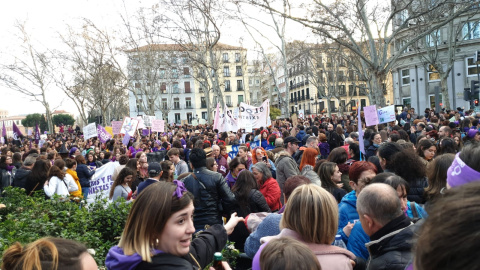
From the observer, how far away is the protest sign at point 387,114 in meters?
11.9

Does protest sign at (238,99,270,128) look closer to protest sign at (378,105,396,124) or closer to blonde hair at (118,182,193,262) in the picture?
protest sign at (378,105,396,124)

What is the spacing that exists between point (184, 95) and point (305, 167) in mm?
83246

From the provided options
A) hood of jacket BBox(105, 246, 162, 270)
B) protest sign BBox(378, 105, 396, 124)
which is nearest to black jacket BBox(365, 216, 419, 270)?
hood of jacket BBox(105, 246, 162, 270)

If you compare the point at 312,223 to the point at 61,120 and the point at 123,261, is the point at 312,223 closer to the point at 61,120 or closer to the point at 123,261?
the point at 123,261

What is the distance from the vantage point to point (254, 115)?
1505 cm

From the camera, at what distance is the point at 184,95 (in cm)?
8844

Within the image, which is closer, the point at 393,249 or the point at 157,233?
the point at 157,233

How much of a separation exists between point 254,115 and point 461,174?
12.8 m

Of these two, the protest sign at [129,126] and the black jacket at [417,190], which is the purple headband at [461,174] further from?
the protest sign at [129,126]

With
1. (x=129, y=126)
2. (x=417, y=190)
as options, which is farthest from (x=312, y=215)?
(x=129, y=126)

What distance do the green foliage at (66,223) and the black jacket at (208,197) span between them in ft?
3.07

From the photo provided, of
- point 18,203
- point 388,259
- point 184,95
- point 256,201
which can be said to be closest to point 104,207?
point 18,203

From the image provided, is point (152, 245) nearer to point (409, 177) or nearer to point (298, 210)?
point (298, 210)

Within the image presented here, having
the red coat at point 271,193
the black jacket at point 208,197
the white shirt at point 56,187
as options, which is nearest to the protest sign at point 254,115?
A: the white shirt at point 56,187
